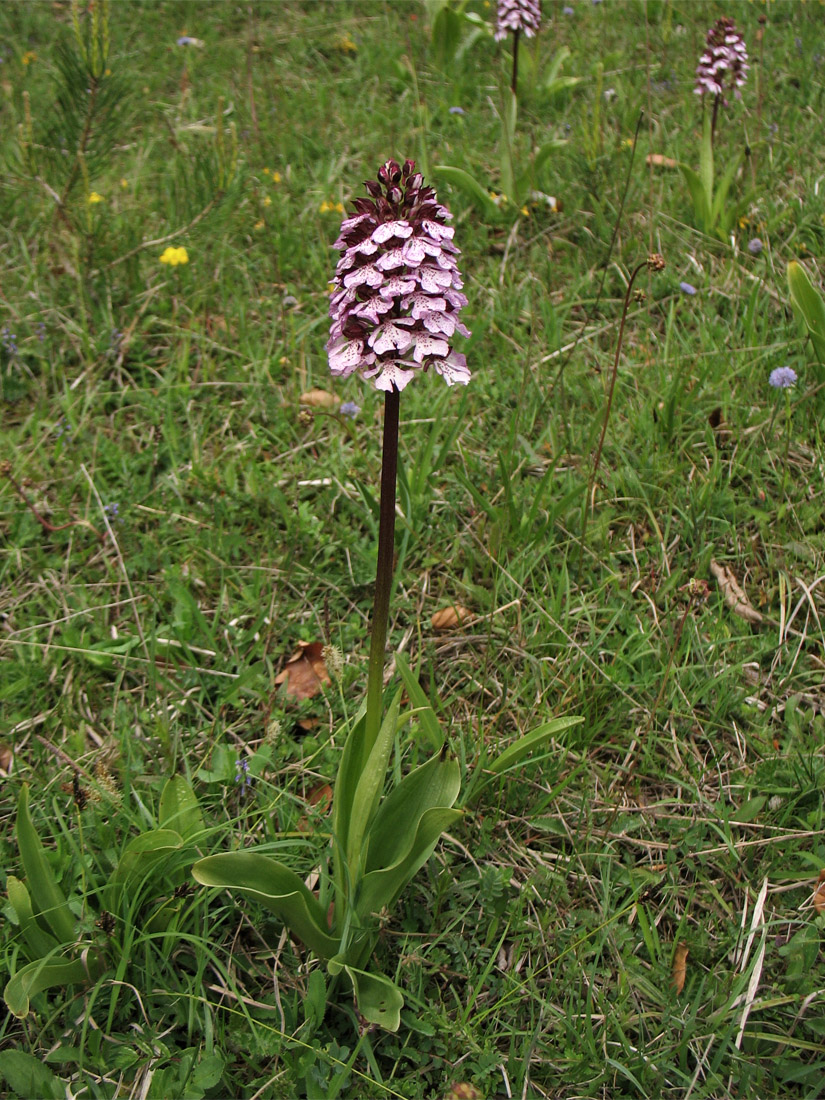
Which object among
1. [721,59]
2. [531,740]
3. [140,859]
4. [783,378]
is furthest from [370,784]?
[721,59]

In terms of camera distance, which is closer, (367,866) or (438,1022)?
(438,1022)

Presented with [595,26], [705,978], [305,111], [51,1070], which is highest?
[595,26]

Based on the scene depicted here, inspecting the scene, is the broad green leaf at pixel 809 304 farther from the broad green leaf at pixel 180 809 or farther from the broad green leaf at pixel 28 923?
the broad green leaf at pixel 28 923

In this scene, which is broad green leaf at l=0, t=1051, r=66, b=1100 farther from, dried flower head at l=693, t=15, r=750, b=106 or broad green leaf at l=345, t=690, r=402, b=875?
dried flower head at l=693, t=15, r=750, b=106

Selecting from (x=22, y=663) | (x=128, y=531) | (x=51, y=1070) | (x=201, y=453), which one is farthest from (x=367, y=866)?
(x=201, y=453)

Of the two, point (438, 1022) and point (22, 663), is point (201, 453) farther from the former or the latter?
point (438, 1022)

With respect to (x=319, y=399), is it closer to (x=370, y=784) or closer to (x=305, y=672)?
(x=305, y=672)
